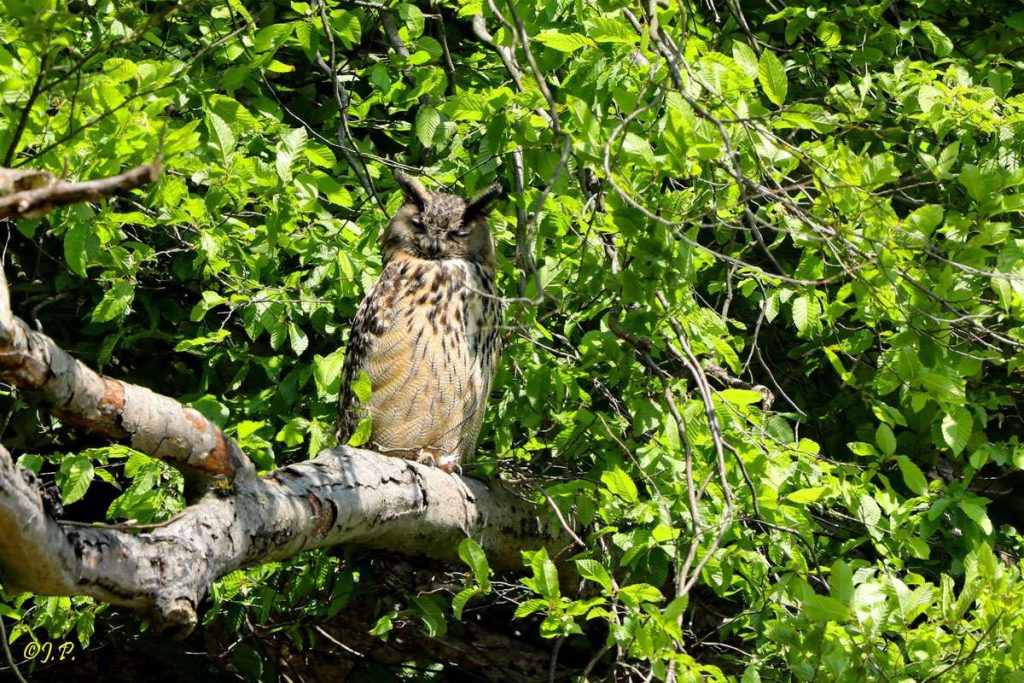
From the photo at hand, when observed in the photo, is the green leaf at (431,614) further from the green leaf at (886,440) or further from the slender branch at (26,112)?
the slender branch at (26,112)

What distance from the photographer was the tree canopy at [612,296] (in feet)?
8.29

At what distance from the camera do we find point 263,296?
3.64m

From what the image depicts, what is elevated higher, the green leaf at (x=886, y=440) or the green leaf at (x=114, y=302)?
the green leaf at (x=114, y=302)

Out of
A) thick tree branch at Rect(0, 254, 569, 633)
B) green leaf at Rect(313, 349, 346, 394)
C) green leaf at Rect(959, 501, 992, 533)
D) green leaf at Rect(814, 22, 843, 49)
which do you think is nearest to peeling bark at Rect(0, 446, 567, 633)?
thick tree branch at Rect(0, 254, 569, 633)

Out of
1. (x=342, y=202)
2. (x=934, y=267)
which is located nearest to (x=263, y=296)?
(x=342, y=202)

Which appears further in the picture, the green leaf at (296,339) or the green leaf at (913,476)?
the green leaf at (296,339)

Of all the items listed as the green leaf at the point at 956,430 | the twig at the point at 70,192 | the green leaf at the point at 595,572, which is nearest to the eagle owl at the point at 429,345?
the green leaf at the point at 595,572

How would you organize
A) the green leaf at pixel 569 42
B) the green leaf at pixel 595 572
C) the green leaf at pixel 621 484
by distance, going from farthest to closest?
the green leaf at pixel 621 484 → the green leaf at pixel 569 42 → the green leaf at pixel 595 572

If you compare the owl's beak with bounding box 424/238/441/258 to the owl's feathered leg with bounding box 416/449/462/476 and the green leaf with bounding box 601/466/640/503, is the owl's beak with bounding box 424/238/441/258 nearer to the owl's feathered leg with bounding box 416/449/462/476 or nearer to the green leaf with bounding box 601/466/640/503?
the owl's feathered leg with bounding box 416/449/462/476

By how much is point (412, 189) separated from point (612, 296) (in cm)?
134

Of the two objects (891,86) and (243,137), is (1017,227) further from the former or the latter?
(243,137)

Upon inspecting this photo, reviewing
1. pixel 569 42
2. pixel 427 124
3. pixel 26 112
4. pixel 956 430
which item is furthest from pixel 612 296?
pixel 26 112

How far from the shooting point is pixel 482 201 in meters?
4.21

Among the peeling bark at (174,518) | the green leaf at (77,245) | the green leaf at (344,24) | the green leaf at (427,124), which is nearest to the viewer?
the peeling bark at (174,518)
